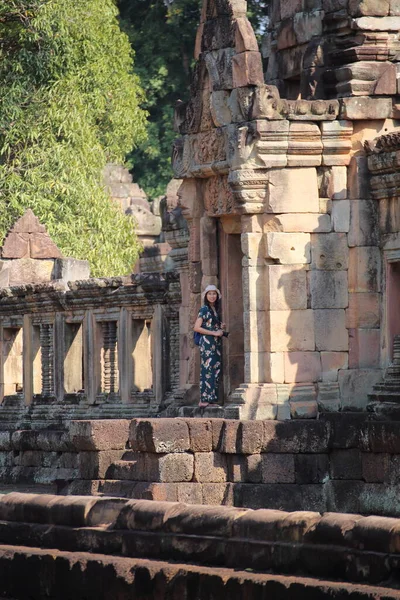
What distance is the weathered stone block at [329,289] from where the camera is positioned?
Result: 18.9 meters

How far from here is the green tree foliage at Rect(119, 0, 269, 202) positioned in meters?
44.0

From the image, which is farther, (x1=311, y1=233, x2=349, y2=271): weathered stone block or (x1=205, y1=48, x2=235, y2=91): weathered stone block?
(x1=205, y1=48, x2=235, y2=91): weathered stone block

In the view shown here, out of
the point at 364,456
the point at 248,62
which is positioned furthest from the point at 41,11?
the point at 364,456

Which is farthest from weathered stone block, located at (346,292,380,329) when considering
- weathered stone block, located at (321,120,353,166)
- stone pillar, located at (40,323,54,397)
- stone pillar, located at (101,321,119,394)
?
stone pillar, located at (40,323,54,397)

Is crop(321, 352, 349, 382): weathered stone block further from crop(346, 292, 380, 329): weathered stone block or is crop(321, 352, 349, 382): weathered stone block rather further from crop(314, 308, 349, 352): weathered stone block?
crop(346, 292, 380, 329): weathered stone block

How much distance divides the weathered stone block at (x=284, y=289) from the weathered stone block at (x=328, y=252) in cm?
26

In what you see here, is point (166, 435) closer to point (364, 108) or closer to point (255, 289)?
point (255, 289)

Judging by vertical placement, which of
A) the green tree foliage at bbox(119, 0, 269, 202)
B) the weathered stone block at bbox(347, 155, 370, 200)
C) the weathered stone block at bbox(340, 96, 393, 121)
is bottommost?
the weathered stone block at bbox(347, 155, 370, 200)

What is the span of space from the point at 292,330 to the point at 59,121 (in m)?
16.4

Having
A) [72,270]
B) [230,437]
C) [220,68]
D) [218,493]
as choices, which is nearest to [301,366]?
[230,437]

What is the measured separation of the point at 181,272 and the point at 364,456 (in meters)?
4.51

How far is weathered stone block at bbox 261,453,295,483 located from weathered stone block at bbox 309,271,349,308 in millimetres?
1612

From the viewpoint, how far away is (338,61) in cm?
1939

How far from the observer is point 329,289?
18.9 m
